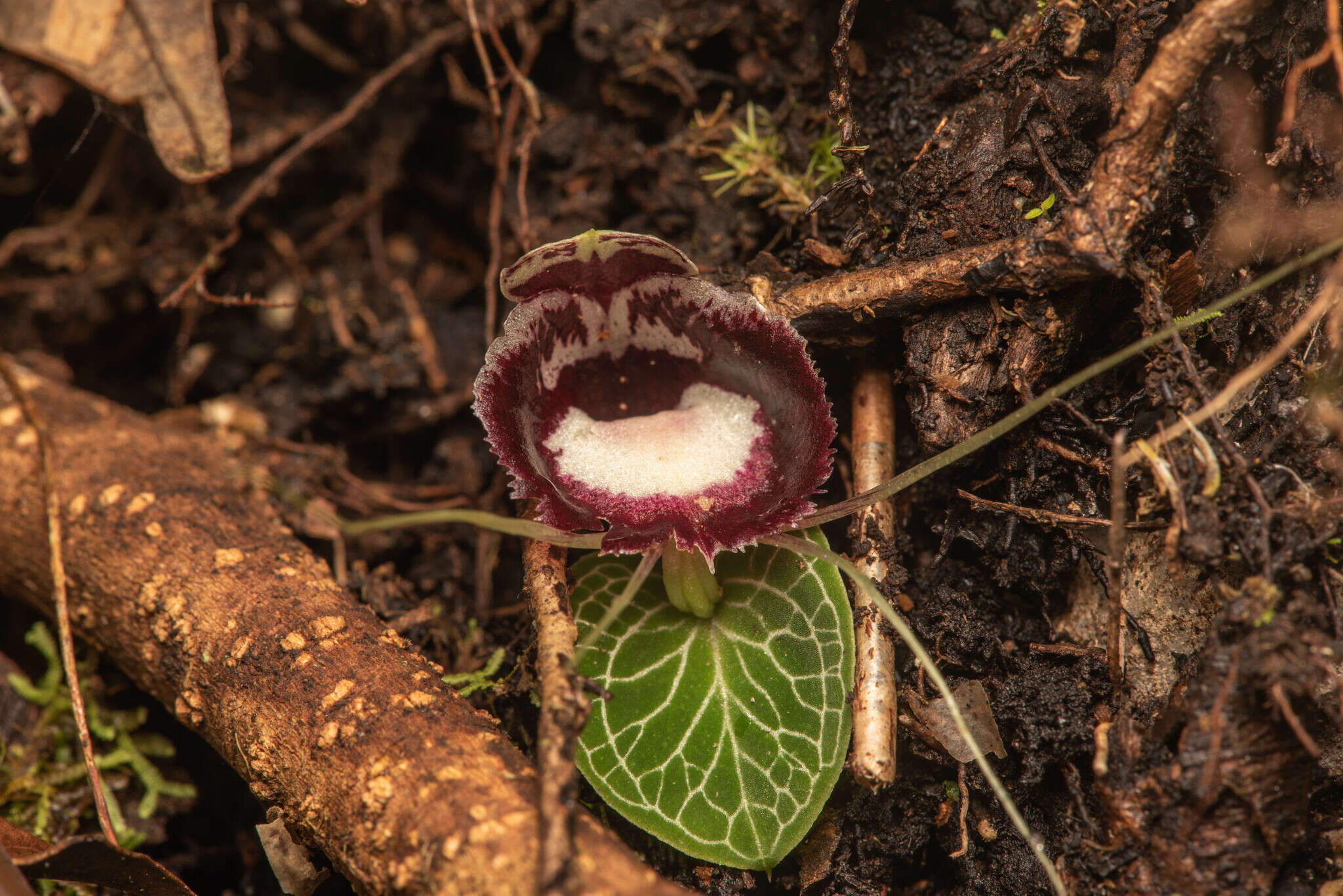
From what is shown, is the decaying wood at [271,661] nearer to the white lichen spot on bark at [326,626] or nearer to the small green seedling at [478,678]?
the white lichen spot on bark at [326,626]

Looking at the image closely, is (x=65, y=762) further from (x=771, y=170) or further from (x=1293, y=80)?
(x=1293, y=80)

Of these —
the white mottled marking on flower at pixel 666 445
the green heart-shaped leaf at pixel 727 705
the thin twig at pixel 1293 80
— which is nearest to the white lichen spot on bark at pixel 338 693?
the green heart-shaped leaf at pixel 727 705

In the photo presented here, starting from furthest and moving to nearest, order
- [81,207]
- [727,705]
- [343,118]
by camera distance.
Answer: [81,207], [343,118], [727,705]

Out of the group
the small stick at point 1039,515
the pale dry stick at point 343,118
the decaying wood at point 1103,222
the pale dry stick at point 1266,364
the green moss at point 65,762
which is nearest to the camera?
the pale dry stick at point 1266,364

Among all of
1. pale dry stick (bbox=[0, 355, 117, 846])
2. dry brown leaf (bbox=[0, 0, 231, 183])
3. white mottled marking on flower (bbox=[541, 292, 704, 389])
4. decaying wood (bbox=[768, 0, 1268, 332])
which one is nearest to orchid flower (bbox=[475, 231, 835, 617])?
white mottled marking on flower (bbox=[541, 292, 704, 389])

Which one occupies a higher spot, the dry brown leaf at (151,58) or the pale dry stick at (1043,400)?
the dry brown leaf at (151,58)

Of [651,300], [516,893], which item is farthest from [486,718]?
[651,300]

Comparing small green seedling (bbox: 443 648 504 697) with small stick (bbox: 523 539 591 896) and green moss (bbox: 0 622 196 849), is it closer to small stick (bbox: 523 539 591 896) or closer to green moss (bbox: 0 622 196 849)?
small stick (bbox: 523 539 591 896)

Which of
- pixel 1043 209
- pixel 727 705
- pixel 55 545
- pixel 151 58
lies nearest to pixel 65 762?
pixel 55 545
